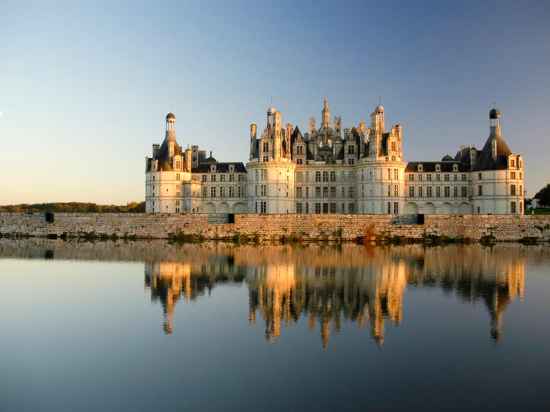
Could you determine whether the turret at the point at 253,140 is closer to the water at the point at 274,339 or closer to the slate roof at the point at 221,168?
the slate roof at the point at 221,168

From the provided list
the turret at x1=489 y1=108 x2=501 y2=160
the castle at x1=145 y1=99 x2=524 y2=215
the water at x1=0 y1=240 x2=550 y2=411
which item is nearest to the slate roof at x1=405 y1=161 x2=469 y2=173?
the castle at x1=145 y1=99 x2=524 y2=215

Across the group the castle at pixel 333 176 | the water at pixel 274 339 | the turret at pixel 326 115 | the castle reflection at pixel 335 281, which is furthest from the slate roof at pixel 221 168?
the water at pixel 274 339

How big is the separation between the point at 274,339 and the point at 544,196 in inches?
3221

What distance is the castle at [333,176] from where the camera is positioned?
201ft

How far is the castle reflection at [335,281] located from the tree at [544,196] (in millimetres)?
50446

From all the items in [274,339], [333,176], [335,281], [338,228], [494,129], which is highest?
[494,129]

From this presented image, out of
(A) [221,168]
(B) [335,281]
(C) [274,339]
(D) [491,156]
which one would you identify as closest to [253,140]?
(A) [221,168]

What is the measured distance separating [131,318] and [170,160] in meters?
50.5

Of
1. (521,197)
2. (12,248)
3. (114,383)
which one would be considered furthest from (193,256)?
(521,197)

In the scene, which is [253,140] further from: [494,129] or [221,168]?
[494,129]

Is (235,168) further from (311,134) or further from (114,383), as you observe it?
(114,383)

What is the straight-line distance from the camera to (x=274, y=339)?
14516 millimetres

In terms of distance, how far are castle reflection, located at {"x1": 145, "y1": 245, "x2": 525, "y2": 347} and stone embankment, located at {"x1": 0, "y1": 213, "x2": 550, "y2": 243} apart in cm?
1109

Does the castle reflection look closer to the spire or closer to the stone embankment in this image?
the stone embankment
